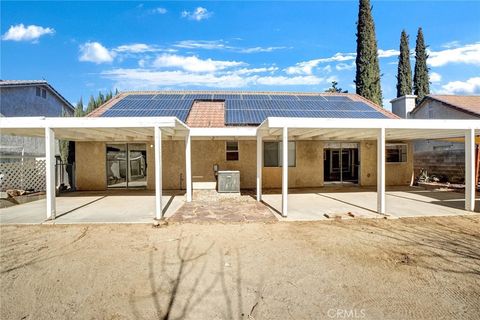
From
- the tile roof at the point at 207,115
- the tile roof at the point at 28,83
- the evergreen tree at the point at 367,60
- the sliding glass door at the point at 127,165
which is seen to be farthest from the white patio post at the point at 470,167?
the tile roof at the point at 28,83

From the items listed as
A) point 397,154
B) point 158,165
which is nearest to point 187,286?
point 158,165

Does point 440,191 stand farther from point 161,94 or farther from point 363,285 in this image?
point 161,94

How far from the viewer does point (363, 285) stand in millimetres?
3996

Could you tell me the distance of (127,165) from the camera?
44.9ft

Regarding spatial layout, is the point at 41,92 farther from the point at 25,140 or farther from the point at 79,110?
the point at 79,110

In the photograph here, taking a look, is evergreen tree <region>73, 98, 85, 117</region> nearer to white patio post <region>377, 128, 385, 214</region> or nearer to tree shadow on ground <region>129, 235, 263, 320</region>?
tree shadow on ground <region>129, 235, 263, 320</region>

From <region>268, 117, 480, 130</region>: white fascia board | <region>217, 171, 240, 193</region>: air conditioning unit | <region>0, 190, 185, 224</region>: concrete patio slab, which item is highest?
<region>268, 117, 480, 130</region>: white fascia board

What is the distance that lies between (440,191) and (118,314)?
13.7 m

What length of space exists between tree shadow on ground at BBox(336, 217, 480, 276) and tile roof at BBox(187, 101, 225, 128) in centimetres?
766

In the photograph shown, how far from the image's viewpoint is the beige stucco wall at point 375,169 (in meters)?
14.5

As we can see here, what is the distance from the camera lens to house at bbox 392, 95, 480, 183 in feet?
50.5

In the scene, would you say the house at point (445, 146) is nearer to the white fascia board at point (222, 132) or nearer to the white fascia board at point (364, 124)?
the white fascia board at point (364, 124)

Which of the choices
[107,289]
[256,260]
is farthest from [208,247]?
[107,289]

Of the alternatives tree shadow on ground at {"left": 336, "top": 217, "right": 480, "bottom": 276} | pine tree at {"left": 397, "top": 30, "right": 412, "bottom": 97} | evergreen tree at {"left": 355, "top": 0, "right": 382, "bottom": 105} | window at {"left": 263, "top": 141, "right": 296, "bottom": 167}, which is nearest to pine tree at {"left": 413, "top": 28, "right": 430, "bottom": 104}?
pine tree at {"left": 397, "top": 30, "right": 412, "bottom": 97}
